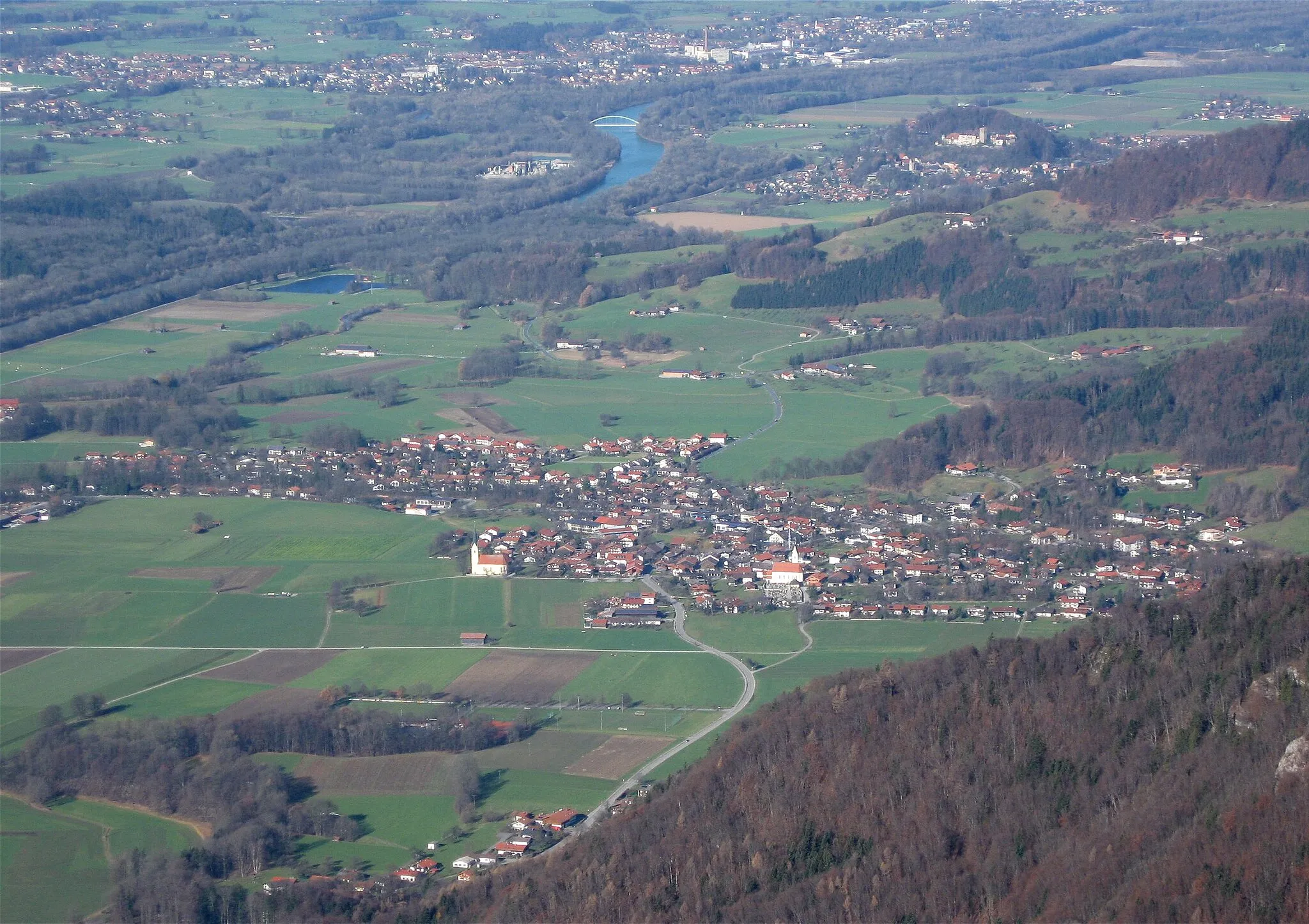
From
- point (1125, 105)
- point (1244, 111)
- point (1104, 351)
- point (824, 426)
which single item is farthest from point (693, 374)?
point (1125, 105)

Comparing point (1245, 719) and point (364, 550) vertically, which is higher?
point (1245, 719)

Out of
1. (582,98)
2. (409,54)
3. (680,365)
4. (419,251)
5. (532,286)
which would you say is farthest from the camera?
(409,54)

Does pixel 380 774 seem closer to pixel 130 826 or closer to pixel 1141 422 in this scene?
pixel 130 826

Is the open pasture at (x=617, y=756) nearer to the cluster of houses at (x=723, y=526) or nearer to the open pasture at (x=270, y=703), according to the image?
the open pasture at (x=270, y=703)

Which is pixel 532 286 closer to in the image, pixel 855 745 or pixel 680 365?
pixel 680 365

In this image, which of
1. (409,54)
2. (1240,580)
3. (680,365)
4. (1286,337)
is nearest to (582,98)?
(409,54)

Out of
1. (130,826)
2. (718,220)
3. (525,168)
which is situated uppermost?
(525,168)
